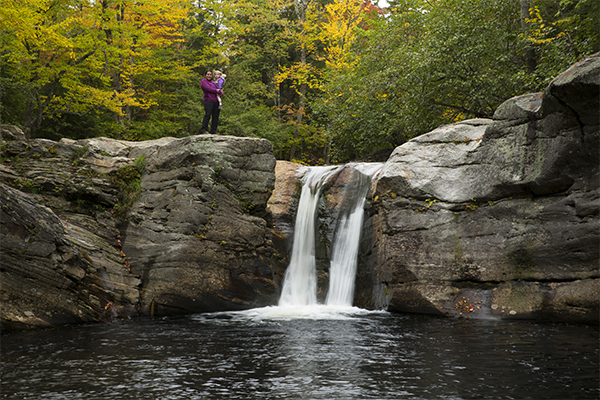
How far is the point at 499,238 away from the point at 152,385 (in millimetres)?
8162

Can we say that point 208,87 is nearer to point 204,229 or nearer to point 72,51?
point 204,229

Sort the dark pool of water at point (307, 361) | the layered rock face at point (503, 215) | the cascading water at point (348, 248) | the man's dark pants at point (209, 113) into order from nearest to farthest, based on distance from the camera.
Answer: the dark pool of water at point (307, 361) → the layered rock face at point (503, 215) → the cascading water at point (348, 248) → the man's dark pants at point (209, 113)

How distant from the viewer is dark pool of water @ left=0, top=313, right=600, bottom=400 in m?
5.15

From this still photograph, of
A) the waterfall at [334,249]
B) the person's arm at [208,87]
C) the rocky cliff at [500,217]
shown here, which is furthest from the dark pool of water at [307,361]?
the person's arm at [208,87]

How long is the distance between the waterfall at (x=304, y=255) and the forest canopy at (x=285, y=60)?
5.61 meters

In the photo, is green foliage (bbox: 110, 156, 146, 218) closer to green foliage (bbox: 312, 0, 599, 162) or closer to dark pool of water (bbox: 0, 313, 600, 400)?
dark pool of water (bbox: 0, 313, 600, 400)

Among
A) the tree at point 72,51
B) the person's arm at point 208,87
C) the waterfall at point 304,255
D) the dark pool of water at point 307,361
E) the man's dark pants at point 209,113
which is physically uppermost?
the tree at point 72,51

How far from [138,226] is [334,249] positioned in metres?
5.49

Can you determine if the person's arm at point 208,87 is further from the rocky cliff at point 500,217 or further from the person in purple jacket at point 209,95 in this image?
the rocky cliff at point 500,217

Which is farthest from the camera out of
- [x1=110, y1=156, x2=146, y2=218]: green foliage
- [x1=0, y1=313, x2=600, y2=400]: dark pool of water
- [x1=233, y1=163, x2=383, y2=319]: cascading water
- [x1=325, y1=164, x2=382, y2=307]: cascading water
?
[x1=110, y1=156, x2=146, y2=218]: green foliage

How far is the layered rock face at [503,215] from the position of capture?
921 cm

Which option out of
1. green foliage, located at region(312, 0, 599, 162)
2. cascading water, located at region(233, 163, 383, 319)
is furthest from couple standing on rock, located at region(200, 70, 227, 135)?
green foliage, located at region(312, 0, 599, 162)

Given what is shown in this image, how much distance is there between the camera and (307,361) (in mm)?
6496

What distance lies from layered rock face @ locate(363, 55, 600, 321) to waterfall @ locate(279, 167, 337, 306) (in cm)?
183
